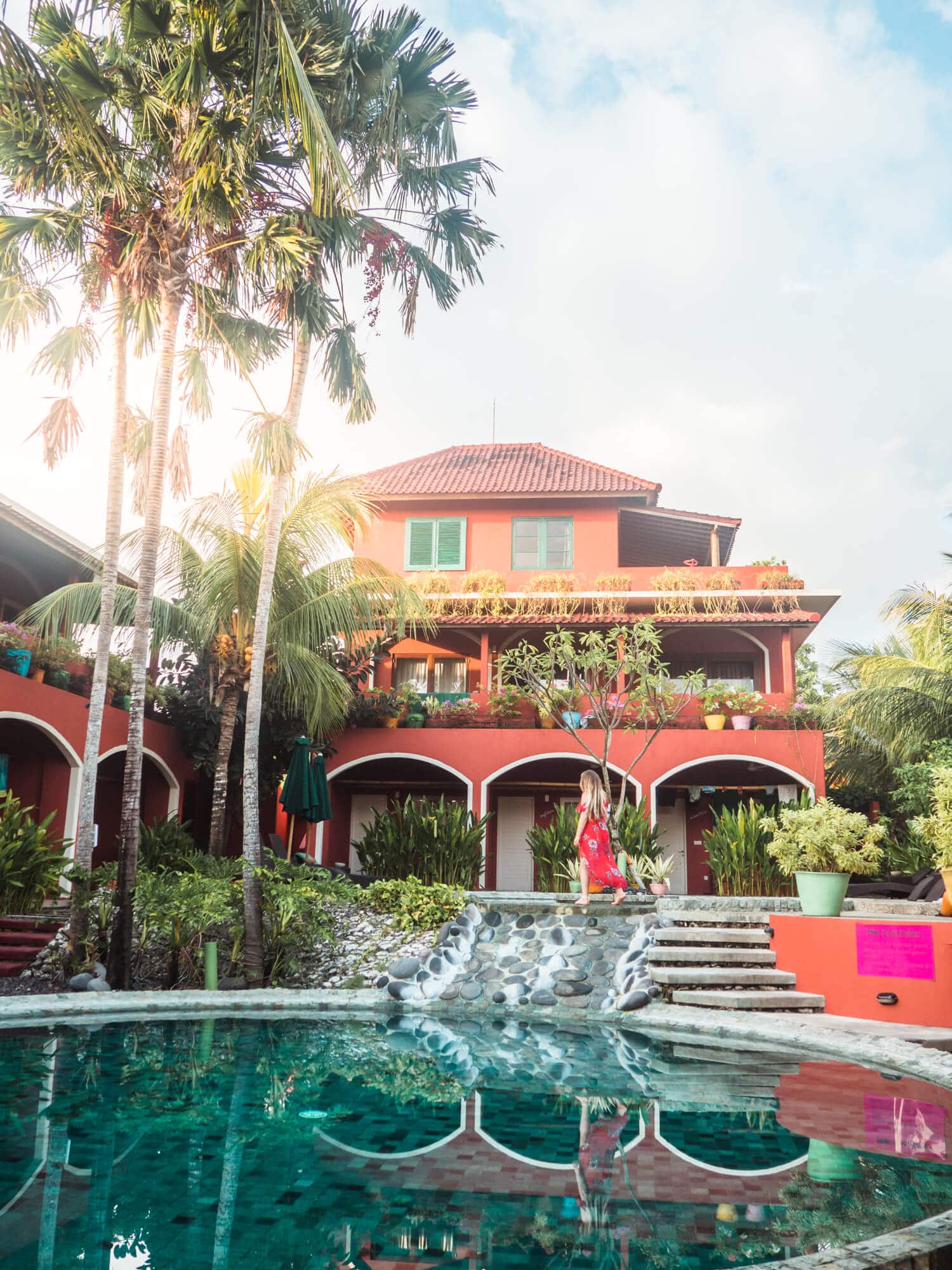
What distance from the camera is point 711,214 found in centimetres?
1339

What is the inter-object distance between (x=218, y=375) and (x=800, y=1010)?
31.4 feet

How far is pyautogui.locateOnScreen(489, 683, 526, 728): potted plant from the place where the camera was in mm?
16672

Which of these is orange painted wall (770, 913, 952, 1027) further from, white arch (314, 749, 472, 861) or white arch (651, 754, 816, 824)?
white arch (314, 749, 472, 861)

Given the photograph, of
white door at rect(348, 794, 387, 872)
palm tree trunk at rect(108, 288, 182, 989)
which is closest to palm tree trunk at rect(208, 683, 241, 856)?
palm tree trunk at rect(108, 288, 182, 989)

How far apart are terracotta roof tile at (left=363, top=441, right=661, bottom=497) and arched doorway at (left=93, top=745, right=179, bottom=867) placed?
293 inches

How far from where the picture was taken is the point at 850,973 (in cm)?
838

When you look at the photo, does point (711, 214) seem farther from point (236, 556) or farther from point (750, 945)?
point (750, 945)

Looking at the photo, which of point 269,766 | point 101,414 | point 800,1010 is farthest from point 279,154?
point 800,1010

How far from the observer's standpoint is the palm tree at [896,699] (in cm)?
1694

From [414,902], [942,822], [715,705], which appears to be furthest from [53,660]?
[942,822]

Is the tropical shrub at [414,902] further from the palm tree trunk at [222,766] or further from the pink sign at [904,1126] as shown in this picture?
the pink sign at [904,1126]

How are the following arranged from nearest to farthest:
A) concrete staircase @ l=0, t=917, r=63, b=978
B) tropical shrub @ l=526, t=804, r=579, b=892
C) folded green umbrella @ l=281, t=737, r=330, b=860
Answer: concrete staircase @ l=0, t=917, r=63, b=978
tropical shrub @ l=526, t=804, r=579, b=892
folded green umbrella @ l=281, t=737, r=330, b=860

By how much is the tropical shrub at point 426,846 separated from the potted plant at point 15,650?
4.86 meters

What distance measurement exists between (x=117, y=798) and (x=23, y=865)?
6.78 metres
